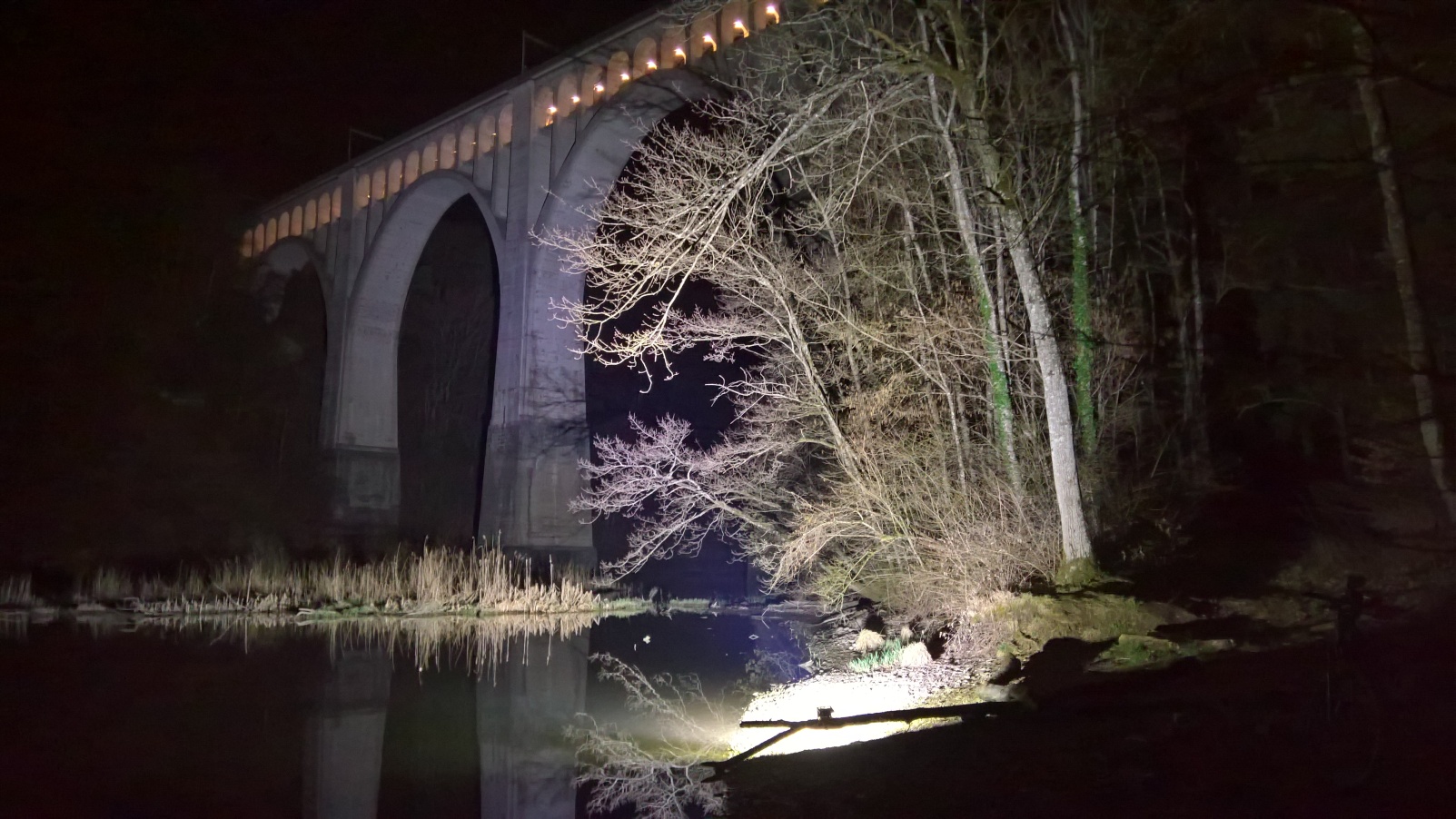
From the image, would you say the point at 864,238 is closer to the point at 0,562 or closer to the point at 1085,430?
the point at 1085,430

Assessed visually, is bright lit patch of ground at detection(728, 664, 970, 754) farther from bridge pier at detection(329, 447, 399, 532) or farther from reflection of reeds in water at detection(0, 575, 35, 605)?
bridge pier at detection(329, 447, 399, 532)

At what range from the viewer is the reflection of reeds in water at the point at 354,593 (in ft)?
52.5

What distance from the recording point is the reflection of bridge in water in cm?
589

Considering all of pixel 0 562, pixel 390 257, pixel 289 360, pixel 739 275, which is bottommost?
pixel 0 562

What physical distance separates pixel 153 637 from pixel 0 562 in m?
12.9

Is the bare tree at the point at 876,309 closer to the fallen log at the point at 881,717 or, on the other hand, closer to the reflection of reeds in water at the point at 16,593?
the fallen log at the point at 881,717

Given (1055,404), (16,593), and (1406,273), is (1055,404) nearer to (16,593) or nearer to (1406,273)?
(1406,273)

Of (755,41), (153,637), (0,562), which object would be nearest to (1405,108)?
(755,41)

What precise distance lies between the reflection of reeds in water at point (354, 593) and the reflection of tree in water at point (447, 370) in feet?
75.7

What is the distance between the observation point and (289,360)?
124 ft

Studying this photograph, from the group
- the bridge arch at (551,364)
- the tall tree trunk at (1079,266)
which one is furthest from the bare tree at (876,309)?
the bridge arch at (551,364)

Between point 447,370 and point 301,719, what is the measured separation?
121 ft

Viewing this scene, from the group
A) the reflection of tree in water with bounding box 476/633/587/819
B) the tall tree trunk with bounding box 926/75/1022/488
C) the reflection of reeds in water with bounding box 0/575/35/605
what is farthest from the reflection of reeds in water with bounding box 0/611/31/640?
the tall tree trunk with bounding box 926/75/1022/488

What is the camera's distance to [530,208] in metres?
24.7
